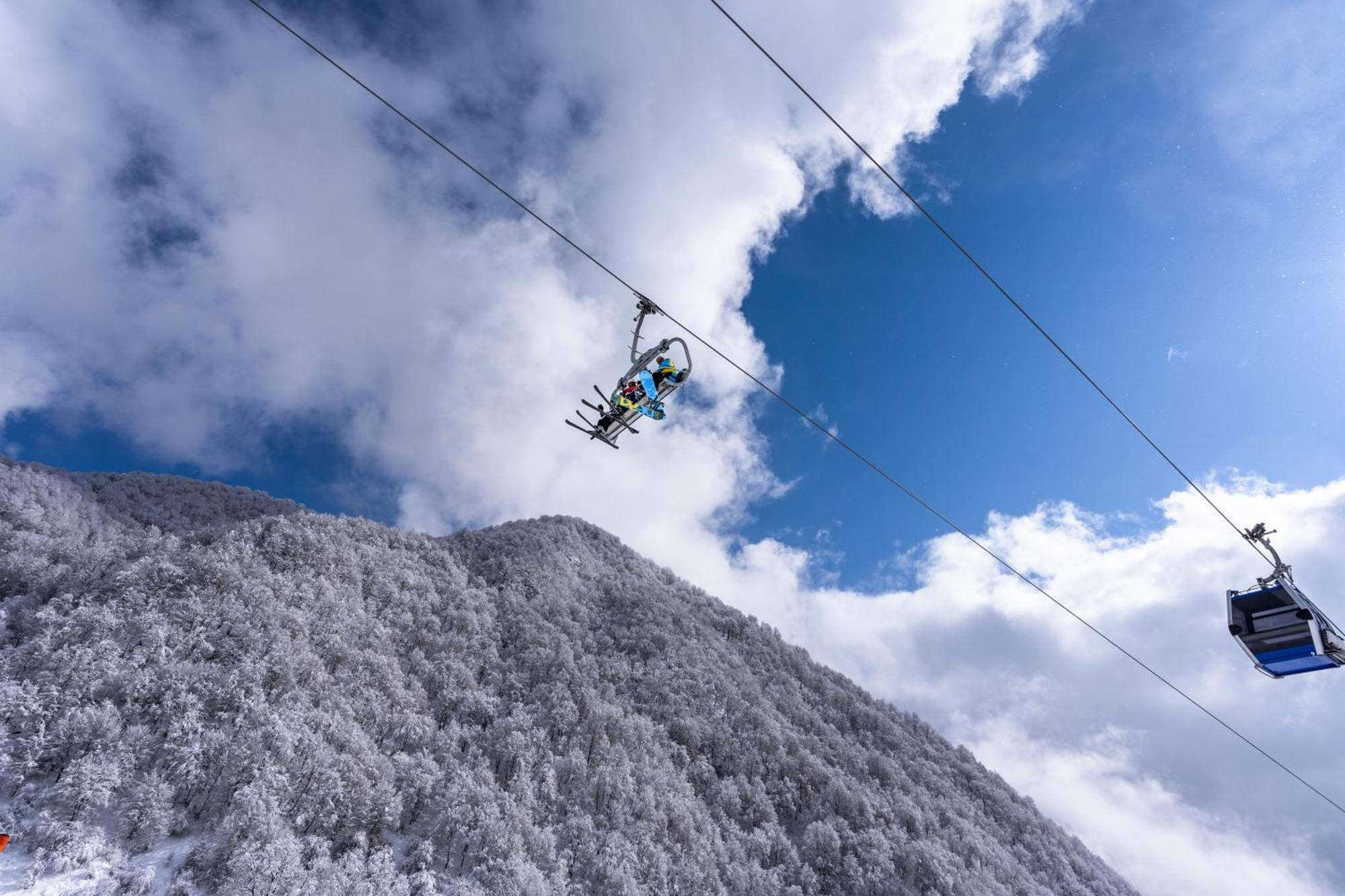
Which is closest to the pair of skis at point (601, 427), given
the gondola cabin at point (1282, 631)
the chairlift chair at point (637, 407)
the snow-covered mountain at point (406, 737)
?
the chairlift chair at point (637, 407)

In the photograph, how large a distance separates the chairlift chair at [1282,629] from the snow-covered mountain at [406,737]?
43.8m

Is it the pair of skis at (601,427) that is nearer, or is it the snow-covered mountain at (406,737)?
the pair of skis at (601,427)

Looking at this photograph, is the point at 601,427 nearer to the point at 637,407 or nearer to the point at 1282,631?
the point at 637,407

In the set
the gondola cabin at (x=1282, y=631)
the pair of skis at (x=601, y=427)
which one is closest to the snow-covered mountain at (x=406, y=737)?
the pair of skis at (x=601, y=427)

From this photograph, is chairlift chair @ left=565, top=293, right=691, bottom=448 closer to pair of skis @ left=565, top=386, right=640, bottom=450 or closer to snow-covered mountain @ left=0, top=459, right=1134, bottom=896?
pair of skis @ left=565, top=386, right=640, bottom=450

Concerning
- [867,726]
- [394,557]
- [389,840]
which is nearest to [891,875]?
[867,726]

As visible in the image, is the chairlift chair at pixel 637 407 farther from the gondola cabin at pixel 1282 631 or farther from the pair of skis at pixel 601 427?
the gondola cabin at pixel 1282 631

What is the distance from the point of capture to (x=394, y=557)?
88.5 metres

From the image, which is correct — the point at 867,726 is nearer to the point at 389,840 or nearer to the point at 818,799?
the point at 818,799

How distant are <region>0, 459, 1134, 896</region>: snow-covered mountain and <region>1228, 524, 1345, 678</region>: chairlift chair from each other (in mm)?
43842

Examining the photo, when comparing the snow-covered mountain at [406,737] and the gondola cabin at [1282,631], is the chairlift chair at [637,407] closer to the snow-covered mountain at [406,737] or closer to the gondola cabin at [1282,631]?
the gondola cabin at [1282,631]

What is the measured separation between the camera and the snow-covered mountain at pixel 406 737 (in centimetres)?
3672

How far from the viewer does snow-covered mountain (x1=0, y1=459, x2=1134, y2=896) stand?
36719 millimetres

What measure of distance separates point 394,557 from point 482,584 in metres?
14.6
